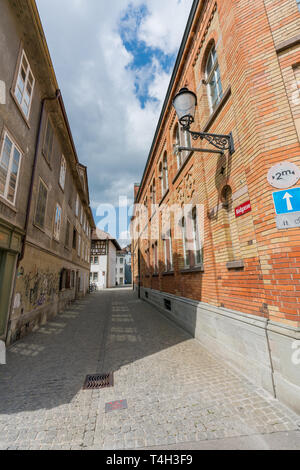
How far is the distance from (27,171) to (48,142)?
3.06 m

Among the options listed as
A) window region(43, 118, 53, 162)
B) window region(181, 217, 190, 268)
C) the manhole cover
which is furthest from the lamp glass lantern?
window region(43, 118, 53, 162)

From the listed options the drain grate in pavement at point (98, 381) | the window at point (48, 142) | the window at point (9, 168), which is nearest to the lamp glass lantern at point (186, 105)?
the window at point (9, 168)

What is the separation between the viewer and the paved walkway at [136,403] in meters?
2.40

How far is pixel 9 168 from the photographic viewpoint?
602 cm

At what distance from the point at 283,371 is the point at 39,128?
1010 centimetres

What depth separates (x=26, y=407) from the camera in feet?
10.0

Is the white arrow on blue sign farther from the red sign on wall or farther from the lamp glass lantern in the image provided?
the lamp glass lantern

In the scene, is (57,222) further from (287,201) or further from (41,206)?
(287,201)

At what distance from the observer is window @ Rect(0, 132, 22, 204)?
18.7 ft

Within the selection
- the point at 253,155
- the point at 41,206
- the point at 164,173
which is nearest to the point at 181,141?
the point at 164,173

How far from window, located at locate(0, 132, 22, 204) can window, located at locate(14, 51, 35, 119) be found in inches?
62.6
